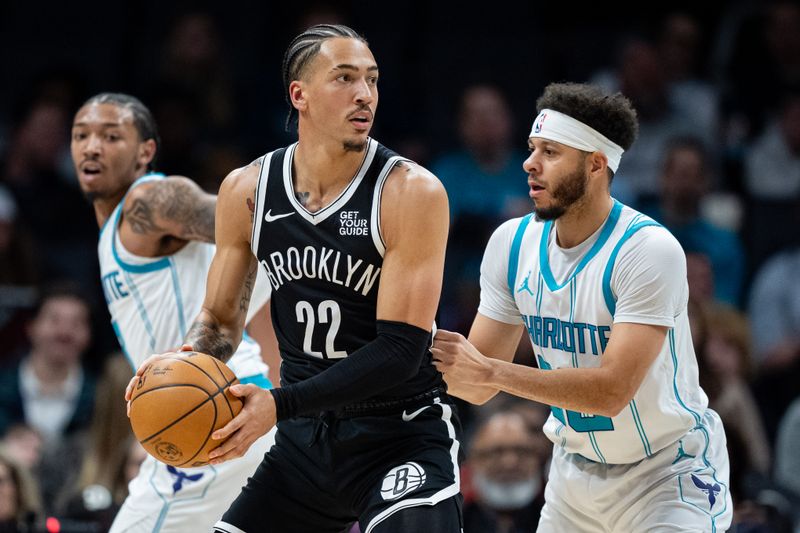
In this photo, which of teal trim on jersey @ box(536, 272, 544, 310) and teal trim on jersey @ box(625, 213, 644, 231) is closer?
teal trim on jersey @ box(625, 213, 644, 231)

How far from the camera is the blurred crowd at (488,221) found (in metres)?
8.05

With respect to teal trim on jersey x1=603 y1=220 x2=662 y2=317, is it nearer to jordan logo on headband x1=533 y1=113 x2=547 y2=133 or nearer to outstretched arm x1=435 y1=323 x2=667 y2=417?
outstretched arm x1=435 y1=323 x2=667 y2=417

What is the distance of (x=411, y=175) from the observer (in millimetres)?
4730

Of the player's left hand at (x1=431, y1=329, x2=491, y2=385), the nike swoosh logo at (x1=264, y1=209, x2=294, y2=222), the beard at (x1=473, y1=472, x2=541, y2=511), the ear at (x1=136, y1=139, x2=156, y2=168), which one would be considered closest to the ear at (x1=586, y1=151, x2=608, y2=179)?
the player's left hand at (x1=431, y1=329, x2=491, y2=385)

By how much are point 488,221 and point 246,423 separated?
240 inches

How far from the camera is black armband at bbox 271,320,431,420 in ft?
14.7

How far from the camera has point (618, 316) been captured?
4836 mm

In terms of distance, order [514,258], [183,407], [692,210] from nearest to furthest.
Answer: [183,407]
[514,258]
[692,210]

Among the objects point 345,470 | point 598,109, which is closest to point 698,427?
point 598,109

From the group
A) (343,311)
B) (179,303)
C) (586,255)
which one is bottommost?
(179,303)

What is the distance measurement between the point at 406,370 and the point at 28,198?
686 centimetres

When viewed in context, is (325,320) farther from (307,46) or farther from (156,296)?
(156,296)

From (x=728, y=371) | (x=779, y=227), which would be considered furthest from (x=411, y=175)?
(x=779, y=227)

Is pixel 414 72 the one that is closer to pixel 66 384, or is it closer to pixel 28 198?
pixel 28 198
